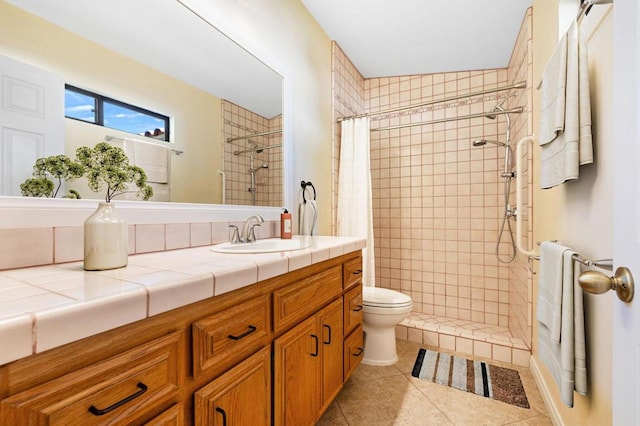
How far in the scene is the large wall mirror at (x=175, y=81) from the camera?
36.1 inches

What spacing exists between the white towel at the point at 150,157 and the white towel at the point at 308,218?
1060mm

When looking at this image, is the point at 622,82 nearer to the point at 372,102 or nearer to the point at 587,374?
the point at 587,374

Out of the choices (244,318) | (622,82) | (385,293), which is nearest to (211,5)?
(244,318)

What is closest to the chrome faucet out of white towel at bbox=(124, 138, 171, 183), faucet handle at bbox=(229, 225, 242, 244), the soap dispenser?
faucet handle at bbox=(229, 225, 242, 244)

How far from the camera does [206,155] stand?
149 cm

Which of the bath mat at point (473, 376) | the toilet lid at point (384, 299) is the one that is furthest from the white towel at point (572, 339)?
the toilet lid at point (384, 299)

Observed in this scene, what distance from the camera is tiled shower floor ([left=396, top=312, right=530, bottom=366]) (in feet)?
6.95

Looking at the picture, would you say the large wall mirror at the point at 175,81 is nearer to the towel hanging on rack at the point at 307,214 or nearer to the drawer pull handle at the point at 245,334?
the towel hanging on rack at the point at 307,214

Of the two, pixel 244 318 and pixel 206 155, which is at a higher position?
pixel 206 155

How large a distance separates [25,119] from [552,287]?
1.89 meters

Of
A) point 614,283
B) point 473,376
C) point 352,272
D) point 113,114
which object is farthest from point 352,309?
point 113,114

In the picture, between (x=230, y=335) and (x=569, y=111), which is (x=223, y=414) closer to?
(x=230, y=335)

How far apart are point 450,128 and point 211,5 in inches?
94.0

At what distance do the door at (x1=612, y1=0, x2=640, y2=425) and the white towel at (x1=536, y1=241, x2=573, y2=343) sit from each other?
58cm
